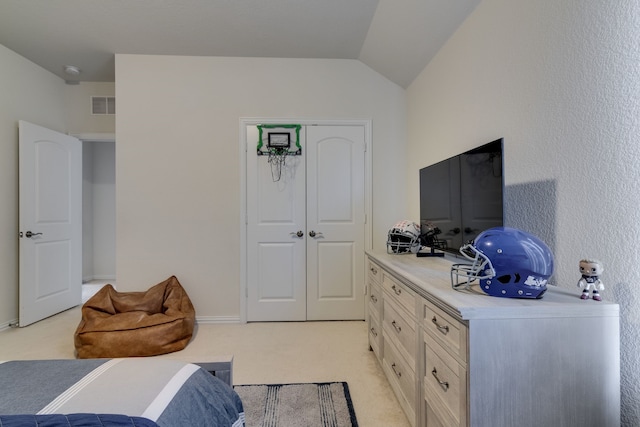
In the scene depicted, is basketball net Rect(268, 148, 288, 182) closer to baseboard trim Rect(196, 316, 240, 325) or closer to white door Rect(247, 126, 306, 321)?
white door Rect(247, 126, 306, 321)

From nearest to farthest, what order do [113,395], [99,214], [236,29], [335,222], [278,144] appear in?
1. [113,395]
2. [236,29]
3. [278,144]
4. [335,222]
5. [99,214]

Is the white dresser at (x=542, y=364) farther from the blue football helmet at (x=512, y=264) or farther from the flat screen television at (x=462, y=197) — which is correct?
the flat screen television at (x=462, y=197)

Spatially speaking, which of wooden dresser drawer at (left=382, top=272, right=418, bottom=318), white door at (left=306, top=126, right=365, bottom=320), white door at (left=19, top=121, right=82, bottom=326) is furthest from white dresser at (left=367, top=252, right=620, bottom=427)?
white door at (left=19, top=121, right=82, bottom=326)

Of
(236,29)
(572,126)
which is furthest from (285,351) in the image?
(236,29)

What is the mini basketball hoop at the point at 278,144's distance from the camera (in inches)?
133

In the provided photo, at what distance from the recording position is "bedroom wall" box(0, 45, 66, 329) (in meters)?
3.21

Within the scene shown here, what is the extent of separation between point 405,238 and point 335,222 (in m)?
1.11

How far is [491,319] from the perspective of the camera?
41.7 inches

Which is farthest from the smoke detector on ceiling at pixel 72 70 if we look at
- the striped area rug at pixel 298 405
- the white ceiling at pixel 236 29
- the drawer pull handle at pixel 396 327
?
the drawer pull handle at pixel 396 327

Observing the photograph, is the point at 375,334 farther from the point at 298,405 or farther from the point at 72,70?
the point at 72,70

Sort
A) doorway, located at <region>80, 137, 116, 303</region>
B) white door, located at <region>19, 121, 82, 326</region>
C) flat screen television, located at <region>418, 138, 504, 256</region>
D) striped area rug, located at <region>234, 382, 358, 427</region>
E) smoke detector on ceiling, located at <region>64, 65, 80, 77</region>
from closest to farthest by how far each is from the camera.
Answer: flat screen television, located at <region>418, 138, 504, 256</region> < striped area rug, located at <region>234, 382, 358, 427</region> < white door, located at <region>19, 121, 82, 326</region> < smoke detector on ceiling, located at <region>64, 65, 80, 77</region> < doorway, located at <region>80, 137, 116, 303</region>

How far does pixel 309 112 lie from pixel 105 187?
12.6ft

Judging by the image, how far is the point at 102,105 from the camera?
12.8 feet

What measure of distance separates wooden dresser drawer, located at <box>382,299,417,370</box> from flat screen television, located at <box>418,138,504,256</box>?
19.5 inches
